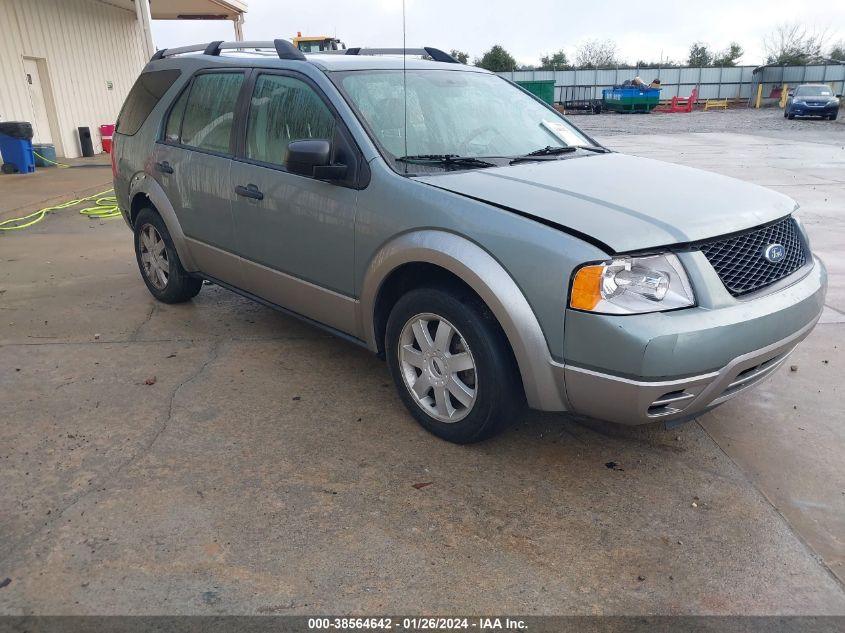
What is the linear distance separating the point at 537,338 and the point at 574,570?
0.88 meters

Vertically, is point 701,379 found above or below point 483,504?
above

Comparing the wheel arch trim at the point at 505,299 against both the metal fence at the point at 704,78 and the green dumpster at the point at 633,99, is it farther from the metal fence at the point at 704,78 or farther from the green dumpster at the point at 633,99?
the metal fence at the point at 704,78

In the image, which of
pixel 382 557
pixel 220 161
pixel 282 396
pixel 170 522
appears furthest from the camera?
pixel 220 161

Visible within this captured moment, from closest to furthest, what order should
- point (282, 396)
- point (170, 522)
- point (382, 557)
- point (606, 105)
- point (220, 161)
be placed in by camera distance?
point (382, 557), point (170, 522), point (282, 396), point (220, 161), point (606, 105)

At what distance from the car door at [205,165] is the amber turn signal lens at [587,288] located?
8.03ft

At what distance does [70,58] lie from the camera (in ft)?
54.2

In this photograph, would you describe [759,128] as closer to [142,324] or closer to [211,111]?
[211,111]

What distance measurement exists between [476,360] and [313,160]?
1266 millimetres

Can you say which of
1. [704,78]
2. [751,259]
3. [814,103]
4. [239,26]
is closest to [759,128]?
[814,103]

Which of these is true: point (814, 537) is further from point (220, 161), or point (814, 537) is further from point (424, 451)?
point (220, 161)

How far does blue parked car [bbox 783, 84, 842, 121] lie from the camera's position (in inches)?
1267

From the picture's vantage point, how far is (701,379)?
259cm

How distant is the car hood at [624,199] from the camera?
2658 millimetres

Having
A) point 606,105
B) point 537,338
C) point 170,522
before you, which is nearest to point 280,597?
point 170,522
